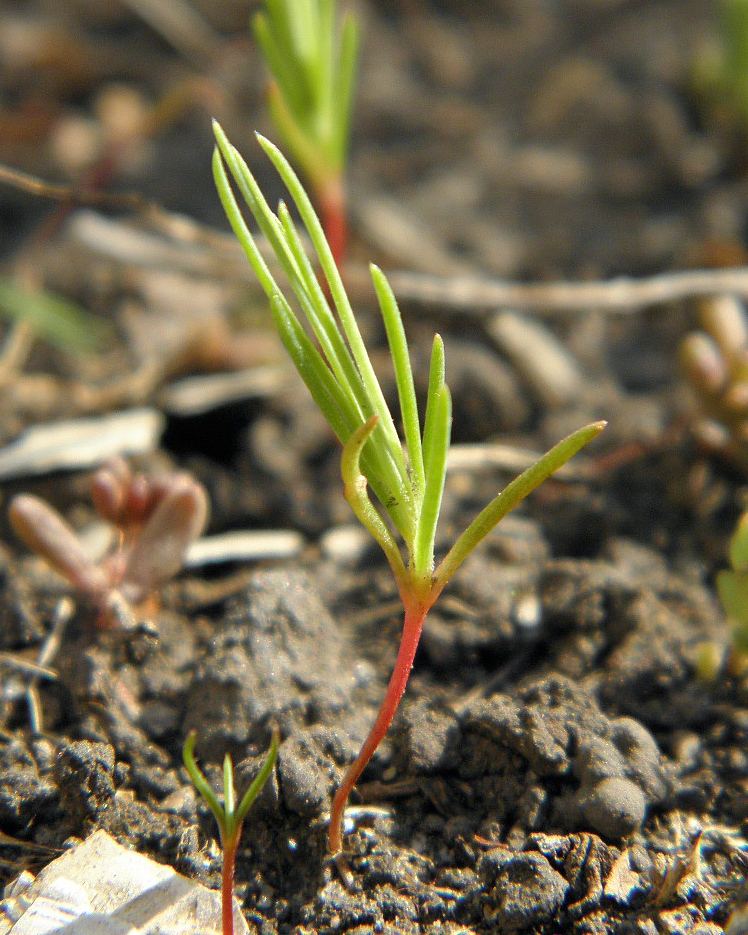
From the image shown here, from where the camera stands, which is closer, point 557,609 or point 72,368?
point 557,609

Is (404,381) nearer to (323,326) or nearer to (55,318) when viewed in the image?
(323,326)

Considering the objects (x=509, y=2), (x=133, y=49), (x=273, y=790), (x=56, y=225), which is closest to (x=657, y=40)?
(x=509, y=2)

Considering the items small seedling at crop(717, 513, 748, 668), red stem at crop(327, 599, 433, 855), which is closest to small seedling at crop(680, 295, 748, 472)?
small seedling at crop(717, 513, 748, 668)

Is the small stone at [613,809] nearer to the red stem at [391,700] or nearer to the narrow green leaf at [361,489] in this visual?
the red stem at [391,700]

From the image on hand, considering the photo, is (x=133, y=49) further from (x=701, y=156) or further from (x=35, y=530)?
(x=35, y=530)

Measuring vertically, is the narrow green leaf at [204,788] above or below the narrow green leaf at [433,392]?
below

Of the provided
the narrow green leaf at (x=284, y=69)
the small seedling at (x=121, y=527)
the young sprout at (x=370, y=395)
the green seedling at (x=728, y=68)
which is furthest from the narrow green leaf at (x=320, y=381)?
the green seedling at (x=728, y=68)

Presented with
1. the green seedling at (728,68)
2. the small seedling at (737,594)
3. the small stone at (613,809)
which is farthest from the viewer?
the green seedling at (728,68)

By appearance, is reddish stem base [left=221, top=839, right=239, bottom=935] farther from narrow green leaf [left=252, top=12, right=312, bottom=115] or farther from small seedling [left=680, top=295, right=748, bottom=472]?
→ narrow green leaf [left=252, top=12, right=312, bottom=115]
